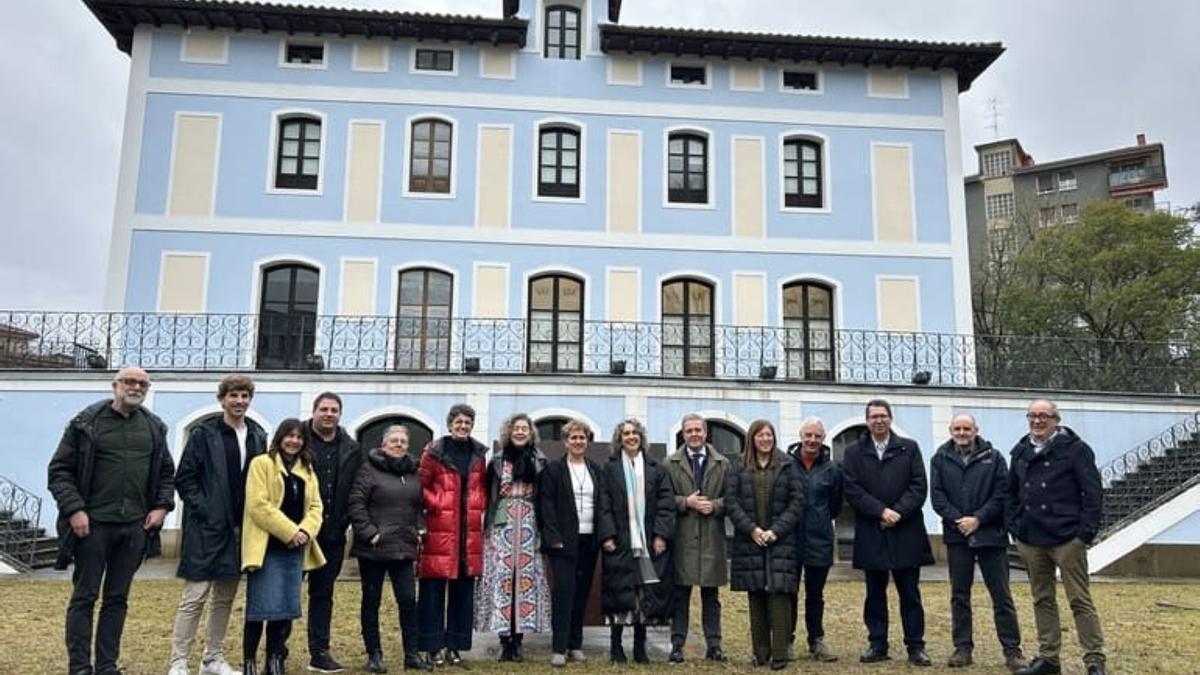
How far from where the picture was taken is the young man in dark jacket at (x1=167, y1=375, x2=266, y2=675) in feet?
17.6

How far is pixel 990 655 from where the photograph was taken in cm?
694

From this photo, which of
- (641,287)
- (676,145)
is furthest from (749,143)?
(641,287)

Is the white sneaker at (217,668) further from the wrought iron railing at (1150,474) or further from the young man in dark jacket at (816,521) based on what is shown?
the wrought iron railing at (1150,474)

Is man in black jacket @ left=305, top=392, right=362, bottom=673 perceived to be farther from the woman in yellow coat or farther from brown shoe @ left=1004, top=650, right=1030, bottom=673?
brown shoe @ left=1004, top=650, right=1030, bottom=673

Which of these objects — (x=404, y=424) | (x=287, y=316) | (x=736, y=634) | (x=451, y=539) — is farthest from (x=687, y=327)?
(x=451, y=539)

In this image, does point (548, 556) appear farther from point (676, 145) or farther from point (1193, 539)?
point (676, 145)

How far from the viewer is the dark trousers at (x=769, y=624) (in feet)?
20.2

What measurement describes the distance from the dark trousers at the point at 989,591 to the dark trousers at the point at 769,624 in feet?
4.55

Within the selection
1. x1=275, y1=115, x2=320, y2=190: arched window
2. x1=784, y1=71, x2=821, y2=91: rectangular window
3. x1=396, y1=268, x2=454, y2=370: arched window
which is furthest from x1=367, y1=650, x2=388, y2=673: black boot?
x1=784, y1=71, x2=821, y2=91: rectangular window

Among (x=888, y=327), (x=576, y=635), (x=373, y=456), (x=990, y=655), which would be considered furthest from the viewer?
(x=888, y=327)

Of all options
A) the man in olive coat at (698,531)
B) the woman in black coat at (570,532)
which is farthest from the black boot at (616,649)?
the man in olive coat at (698,531)

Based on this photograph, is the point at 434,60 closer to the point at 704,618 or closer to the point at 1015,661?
the point at 704,618

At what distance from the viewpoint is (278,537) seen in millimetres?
5406

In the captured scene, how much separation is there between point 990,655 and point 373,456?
17.1 feet
